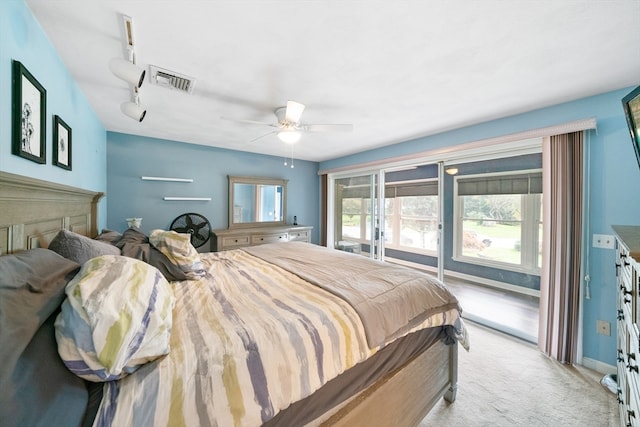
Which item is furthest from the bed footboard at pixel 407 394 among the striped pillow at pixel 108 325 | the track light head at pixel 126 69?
the track light head at pixel 126 69

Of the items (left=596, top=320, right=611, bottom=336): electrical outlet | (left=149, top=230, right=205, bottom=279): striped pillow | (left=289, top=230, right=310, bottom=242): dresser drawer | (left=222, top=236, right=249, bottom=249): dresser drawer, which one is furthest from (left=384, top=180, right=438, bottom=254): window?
(left=149, top=230, right=205, bottom=279): striped pillow

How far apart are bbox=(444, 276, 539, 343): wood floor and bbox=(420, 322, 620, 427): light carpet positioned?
34 cm

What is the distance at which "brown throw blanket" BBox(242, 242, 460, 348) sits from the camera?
1.25 meters

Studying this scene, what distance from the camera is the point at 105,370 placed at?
67cm

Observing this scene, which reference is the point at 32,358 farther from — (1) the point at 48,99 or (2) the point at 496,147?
(2) the point at 496,147

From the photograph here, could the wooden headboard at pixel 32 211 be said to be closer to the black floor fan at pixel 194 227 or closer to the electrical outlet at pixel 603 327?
the black floor fan at pixel 194 227

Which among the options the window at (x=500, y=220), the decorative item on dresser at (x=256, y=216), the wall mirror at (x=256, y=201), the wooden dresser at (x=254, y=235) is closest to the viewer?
the window at (x=500, y=220)

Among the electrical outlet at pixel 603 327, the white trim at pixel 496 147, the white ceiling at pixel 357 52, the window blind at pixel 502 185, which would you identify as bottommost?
the electrical outlet at pixel 603 327

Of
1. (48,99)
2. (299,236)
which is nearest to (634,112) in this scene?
(48,99)

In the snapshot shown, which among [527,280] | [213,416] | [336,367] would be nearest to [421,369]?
[336,367]

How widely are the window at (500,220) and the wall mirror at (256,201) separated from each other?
3.03 meters

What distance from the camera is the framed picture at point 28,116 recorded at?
1.05m

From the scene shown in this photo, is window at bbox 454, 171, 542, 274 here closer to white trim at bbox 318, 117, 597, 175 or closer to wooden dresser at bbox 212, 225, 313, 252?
white trim at bbox 318, 117, 597, 175

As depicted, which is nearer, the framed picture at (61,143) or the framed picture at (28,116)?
the framed picture at (28,116)
